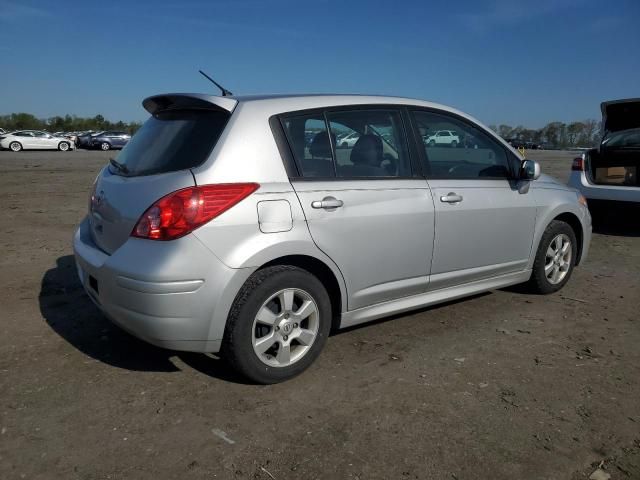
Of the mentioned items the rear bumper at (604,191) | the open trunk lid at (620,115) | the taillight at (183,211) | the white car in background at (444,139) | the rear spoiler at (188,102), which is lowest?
the rear bumper at (604,191)

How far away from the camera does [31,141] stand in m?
34.8

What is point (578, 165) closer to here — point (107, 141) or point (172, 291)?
point (172, 291)

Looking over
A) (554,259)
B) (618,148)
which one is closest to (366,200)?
(554,259)

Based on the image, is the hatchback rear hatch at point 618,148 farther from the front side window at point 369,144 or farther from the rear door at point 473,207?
the front side window at point 369,144

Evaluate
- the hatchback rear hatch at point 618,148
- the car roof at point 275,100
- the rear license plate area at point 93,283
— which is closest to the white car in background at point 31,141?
the hatchback rear hatch at point 618,148

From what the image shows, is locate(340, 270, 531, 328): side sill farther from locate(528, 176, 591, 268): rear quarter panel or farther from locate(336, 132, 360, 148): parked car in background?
locate(336, 132, 360, 148): parked car in background

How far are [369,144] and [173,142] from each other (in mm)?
1312

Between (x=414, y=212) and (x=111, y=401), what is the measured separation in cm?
221

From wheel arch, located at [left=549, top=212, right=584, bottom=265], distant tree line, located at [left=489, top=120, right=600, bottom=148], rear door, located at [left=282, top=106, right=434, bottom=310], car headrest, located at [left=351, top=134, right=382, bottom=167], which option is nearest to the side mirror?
wheel arch, located at [left=549, top=212, right=584, bottom=265]

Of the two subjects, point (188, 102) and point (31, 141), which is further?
point (31, 141)

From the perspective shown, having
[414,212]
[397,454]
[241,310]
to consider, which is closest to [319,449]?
[397,454]

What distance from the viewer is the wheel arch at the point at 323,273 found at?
316cm

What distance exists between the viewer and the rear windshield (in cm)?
308

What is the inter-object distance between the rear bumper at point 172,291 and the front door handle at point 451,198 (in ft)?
5.35
